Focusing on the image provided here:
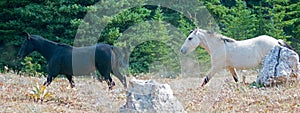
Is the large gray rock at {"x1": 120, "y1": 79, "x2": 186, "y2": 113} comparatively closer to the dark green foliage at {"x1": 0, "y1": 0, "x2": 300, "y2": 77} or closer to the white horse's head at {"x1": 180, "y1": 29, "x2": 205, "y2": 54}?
the white horse's head at {"x1": 180, "y1": 29, "x2": 205, "y2": 54}

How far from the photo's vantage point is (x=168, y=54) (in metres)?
21.9

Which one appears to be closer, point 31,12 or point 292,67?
point 292,67

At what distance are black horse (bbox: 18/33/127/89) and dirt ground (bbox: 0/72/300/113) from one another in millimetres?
350

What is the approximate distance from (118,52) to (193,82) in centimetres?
232

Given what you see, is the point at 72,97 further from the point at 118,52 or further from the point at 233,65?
the point at 233,65

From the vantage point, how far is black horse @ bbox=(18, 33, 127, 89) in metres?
11.7

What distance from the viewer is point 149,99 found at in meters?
7.89

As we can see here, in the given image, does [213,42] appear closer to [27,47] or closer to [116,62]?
[116,62]

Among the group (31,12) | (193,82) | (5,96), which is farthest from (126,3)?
(5,96)

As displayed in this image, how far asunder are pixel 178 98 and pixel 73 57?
2.72m

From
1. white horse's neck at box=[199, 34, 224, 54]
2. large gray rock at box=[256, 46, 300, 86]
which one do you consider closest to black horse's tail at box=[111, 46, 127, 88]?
white horse's neck at box=[199, 34, 224, 54]

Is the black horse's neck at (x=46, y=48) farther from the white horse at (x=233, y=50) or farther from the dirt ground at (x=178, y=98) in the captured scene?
the white horse at (x=233, y=50)

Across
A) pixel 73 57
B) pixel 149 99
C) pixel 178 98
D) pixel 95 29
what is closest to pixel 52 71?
pixel 73 57

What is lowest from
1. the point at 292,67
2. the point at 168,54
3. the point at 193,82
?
the point at 168,54
